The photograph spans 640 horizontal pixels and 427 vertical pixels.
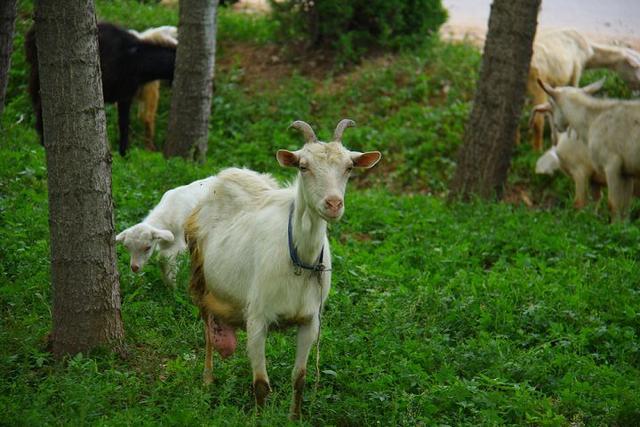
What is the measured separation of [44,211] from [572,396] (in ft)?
16.1

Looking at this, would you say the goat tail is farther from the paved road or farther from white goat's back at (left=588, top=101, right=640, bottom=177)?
the paved road

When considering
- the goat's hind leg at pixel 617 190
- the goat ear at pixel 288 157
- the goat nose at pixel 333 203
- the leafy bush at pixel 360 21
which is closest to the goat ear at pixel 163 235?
the goat ear at pixel 288 157

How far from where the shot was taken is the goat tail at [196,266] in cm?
632

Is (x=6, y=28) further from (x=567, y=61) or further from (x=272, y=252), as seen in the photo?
(x=567, y=61)

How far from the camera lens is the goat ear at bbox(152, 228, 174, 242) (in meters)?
7.37

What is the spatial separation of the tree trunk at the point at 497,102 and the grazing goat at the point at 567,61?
7.57 feet

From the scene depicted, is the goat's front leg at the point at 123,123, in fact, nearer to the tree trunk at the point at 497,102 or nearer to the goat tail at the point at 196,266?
the tree trunk at the point at 497,102

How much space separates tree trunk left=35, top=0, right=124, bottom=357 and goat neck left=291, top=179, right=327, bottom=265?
1.33 metres

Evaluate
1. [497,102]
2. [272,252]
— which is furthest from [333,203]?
[497,102]

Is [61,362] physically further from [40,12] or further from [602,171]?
[602,171]

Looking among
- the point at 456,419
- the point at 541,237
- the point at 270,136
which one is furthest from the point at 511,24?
the point at 456,419

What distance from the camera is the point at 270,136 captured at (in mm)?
12867

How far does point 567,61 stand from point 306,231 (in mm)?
8983

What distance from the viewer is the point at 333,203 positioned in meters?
5.02
